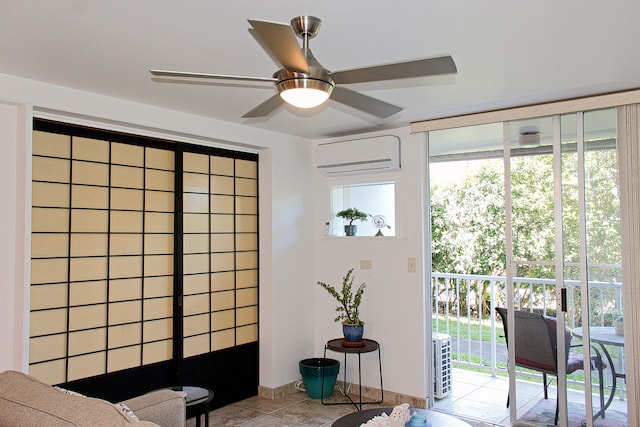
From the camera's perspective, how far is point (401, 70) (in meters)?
1.90

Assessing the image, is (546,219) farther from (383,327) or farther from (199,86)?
(199,86)

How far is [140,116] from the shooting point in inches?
139

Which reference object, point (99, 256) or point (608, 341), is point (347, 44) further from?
point (608, 341)

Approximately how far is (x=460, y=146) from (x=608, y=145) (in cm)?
198

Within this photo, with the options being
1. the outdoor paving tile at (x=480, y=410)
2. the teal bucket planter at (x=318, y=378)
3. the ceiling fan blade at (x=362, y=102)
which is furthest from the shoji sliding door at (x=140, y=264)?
the ceiling fan blade at (x=362, y=102)

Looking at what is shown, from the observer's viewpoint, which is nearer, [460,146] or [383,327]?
[383,327]

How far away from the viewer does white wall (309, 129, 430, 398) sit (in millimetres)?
4234

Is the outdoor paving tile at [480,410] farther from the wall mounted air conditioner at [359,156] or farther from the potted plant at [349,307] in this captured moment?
the wall mounted air conditioner at [359,156]

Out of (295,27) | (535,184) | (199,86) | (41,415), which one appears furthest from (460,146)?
(41,415)

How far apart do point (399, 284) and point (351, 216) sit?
0.81 m

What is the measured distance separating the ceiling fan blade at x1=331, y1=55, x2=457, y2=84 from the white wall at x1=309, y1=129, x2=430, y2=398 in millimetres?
2334

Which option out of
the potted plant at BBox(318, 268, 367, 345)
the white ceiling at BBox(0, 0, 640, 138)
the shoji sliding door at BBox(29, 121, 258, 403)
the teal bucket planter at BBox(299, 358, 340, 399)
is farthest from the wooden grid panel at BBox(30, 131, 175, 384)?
the potted plant at BBox(318, 268, 367, 345)

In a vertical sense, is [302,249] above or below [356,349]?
above

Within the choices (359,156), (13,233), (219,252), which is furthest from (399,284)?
(13,233)
